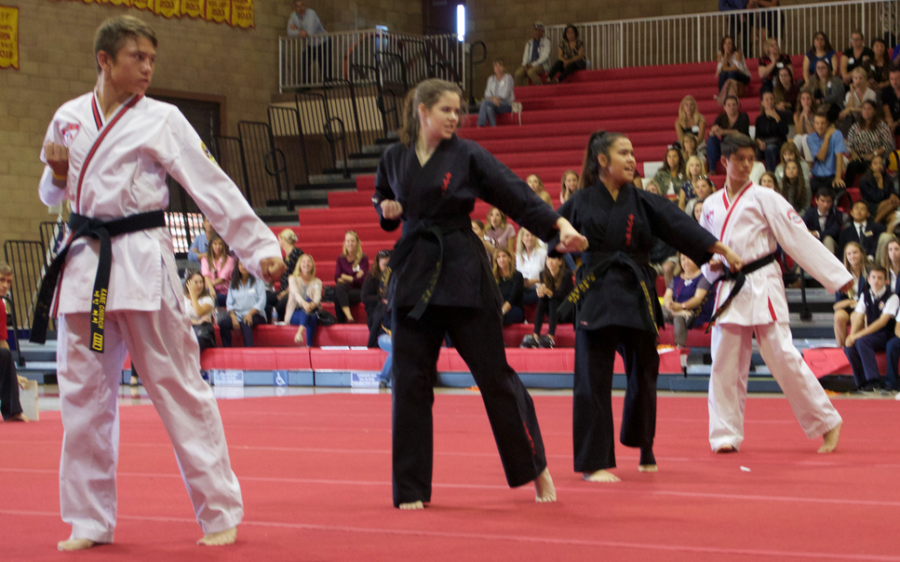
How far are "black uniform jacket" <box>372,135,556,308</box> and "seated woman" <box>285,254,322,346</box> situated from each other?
7.87 m

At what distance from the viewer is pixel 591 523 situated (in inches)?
127

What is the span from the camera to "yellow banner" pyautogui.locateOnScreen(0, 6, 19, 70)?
46.5ft

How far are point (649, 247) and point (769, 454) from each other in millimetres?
1391

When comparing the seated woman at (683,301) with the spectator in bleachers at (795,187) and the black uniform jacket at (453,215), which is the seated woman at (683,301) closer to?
the spectator in bleachers at (795,187)

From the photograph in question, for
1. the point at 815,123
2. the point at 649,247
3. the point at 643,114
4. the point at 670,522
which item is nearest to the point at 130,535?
the point at 670,522

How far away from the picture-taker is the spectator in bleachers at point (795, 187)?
1077 centimetres

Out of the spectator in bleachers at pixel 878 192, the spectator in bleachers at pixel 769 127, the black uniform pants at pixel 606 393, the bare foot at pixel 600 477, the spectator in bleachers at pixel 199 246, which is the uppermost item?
the spectator in bleachers at pixel 769 127

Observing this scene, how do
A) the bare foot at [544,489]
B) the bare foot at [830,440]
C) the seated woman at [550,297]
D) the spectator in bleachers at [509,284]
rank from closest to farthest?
A: the bare foot at [544,489] < the bare foot at [830,440] < the seated woman at [550,297] < the spectator in bleachers at [509,284]

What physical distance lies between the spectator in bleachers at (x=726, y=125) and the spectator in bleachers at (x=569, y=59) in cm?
450

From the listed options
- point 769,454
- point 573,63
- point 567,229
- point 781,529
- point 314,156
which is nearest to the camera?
point 781,529

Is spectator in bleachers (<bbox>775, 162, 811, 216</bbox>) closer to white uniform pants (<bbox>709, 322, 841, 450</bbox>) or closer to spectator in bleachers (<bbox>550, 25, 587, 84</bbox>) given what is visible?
white uniform pants (<bbox>709, 322, 841, 450</bbox>)

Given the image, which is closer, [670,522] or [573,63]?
[670,522]

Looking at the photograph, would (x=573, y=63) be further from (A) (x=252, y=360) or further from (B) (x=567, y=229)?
(B) (x=567, y=229)

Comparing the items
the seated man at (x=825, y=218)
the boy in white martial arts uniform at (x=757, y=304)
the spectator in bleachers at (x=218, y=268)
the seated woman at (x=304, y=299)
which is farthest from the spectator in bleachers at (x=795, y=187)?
the spectator in bleachers at (x=218, y=268)
